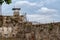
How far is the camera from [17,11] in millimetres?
13188

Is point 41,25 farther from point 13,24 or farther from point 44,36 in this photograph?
point 13,24

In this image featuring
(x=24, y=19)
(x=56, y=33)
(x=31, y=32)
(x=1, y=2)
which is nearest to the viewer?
(x=56, y=33)

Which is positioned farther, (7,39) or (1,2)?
(1,2)

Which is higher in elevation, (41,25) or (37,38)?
(41,25)

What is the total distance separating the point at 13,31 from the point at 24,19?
3.71ft

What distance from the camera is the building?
11707mm

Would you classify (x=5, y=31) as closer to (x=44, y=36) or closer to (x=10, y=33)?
(x=10, y=33)

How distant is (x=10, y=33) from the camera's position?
12609 mm

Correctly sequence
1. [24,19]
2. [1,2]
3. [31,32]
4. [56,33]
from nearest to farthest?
[56,33] → [31,32] → [24,19] → [1,2]

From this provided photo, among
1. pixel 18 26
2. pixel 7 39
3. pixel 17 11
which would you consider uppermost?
pixel 17 11

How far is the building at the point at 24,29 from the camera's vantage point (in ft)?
38.4

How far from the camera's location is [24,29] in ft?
41.0

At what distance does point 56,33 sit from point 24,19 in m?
2.60

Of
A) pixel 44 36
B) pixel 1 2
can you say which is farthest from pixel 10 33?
pixel 1 2
